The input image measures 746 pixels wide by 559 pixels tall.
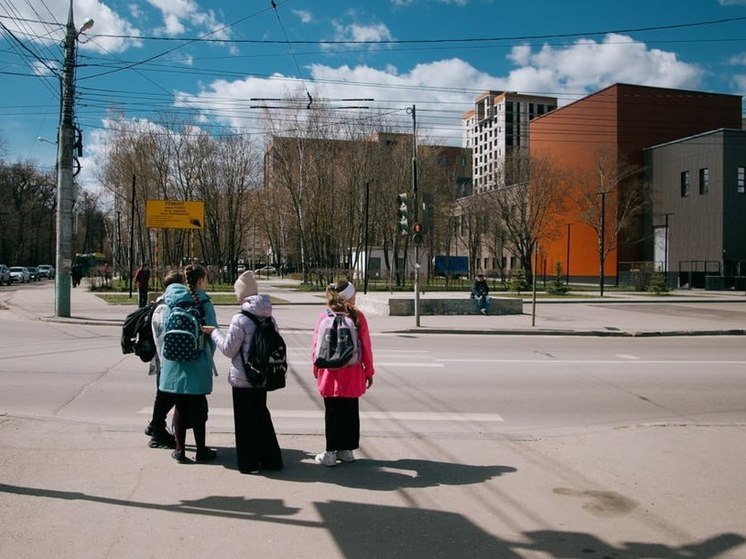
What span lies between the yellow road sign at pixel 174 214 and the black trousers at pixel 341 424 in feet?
122

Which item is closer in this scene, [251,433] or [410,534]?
[410,534]

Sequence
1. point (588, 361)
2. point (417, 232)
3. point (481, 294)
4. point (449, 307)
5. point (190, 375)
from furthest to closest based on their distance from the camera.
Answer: point (449, 307), point (481, 294), point (417, 232), point (588, 361), point (190, 375)

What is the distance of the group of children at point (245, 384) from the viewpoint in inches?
214

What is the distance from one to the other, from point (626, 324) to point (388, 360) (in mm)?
12007

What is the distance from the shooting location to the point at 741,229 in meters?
51.8

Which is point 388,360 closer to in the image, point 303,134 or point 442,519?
point 442,519

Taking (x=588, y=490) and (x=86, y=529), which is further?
(x=588, y=490)

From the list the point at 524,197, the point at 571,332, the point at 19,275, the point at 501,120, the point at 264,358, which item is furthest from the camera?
the point at 501,120

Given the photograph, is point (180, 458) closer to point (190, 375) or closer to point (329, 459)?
point (190, 375)

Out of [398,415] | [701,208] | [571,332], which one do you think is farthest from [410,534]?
[701,208]

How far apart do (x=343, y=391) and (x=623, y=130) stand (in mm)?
60936

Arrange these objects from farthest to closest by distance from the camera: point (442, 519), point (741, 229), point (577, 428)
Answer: point (741, 229) → point (577, 428) → point (442, 519)

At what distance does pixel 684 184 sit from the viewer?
56.0 m

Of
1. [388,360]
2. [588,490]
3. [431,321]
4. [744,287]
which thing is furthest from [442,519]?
[744,287]
